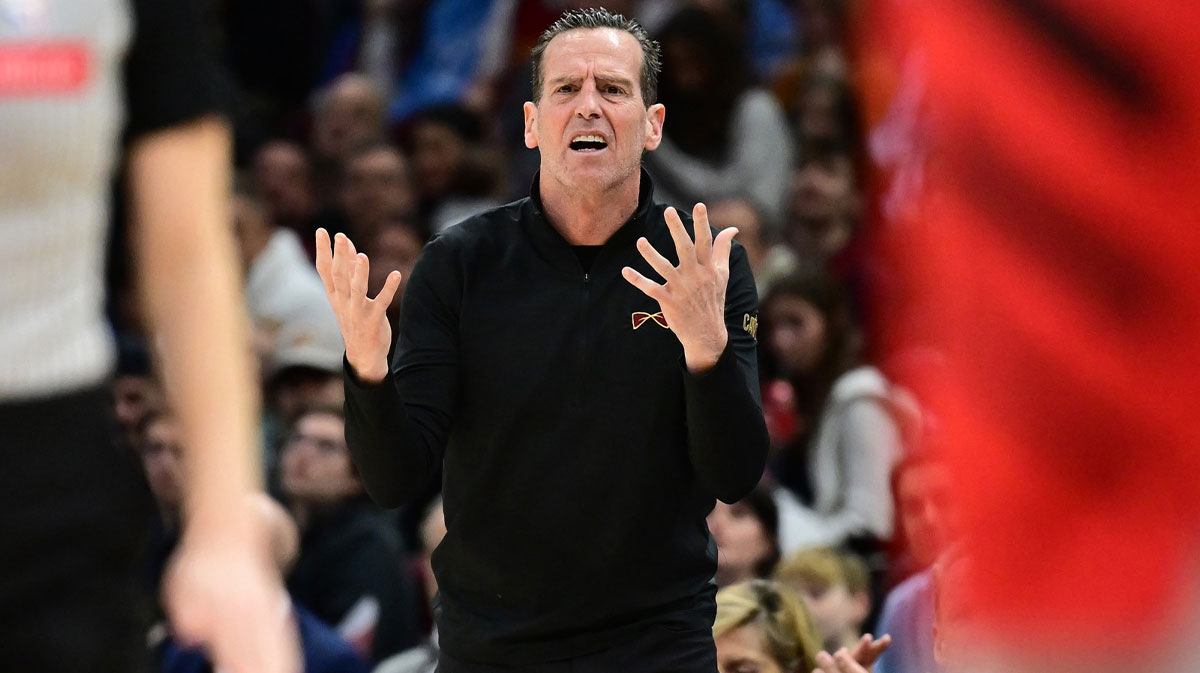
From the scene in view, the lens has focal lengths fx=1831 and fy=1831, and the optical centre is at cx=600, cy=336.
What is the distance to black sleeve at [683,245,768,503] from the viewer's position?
129 inches

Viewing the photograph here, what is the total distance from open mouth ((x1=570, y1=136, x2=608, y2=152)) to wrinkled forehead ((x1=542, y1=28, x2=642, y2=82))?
15 cm

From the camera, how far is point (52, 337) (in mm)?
1524

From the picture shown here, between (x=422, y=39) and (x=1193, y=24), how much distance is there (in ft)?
31.5

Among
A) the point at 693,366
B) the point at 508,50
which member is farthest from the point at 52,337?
the point at 508,50

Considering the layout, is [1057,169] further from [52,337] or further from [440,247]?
[440,247]

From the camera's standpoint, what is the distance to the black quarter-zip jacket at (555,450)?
11.1ft

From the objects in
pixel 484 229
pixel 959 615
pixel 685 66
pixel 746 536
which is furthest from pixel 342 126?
pixel 959 615

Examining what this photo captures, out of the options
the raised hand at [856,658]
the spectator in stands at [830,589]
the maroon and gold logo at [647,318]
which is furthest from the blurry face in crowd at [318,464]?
the maroon and gold logo at [647,318]

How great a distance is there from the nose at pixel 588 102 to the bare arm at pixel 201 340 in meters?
2.03

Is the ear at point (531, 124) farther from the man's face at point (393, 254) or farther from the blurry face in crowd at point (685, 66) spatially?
the blurry face in crowd at point (685, 66)

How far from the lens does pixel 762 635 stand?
15.3ft

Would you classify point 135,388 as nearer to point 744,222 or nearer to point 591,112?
point 744,222

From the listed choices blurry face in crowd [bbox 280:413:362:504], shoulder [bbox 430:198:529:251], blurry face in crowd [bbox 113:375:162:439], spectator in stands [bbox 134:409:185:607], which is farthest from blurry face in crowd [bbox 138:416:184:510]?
shoulder [bbox 430:198:529:251]

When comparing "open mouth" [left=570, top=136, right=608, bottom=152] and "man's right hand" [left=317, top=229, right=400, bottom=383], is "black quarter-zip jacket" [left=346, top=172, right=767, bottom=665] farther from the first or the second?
"open mouth" [left=570, top=136, right=608, bottom=152]
